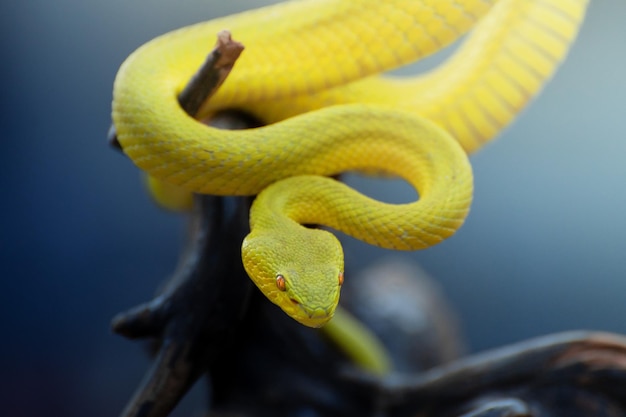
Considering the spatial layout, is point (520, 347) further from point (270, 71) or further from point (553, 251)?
point (553, 251)

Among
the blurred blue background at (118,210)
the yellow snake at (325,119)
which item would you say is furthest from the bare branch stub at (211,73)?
the blurred blue background at (118,210)

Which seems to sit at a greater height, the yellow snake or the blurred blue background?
the yellow snake

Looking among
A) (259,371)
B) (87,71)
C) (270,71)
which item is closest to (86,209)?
(87,71)

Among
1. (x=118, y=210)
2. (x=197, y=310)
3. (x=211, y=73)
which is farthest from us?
(x=118, y=210)

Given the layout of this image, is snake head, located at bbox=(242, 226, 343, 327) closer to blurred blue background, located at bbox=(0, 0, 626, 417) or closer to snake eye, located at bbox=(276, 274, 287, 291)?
snake eye, located at bbox=(276, 274, 287, 291)

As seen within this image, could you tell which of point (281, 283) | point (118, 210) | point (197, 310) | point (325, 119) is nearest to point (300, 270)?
point (281, 283)

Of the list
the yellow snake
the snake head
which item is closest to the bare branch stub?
the yellow snake

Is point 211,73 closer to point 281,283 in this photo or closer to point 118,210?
point 281,283
